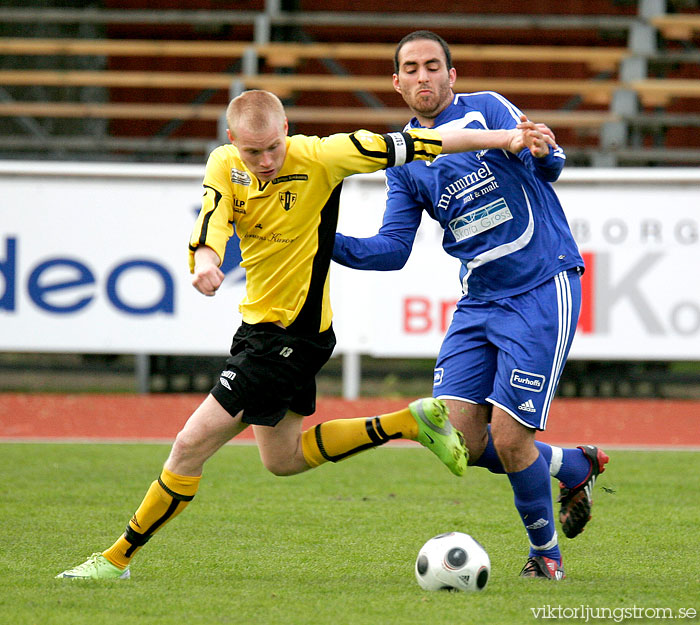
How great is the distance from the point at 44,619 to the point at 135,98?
16295 millimetres

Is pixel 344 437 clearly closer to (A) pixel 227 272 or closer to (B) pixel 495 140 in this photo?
(B) pixel 495 140

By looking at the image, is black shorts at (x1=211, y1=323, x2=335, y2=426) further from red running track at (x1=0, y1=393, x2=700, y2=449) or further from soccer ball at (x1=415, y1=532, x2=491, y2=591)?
red running track at (x1=0, y1=393, x2=700, y2=449)

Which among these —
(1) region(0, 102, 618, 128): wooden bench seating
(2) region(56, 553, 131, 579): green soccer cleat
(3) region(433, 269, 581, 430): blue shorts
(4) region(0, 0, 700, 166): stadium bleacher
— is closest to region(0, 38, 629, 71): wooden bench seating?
(4) region(0, 0, 700, 166): stadium bleacher

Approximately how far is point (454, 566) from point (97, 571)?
1388 mm

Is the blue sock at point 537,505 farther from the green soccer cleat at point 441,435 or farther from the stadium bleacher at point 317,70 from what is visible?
the stadium bleacher at point 317,70

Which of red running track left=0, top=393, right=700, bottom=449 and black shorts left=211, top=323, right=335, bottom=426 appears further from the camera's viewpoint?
red running track left=0, top=393, right=700, bottom=449

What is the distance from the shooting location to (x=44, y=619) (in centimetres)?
363

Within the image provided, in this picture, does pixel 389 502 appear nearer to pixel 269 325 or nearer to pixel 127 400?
pixel 269 325

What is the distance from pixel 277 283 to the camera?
4301 mm

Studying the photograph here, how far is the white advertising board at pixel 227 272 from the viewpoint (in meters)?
10.1

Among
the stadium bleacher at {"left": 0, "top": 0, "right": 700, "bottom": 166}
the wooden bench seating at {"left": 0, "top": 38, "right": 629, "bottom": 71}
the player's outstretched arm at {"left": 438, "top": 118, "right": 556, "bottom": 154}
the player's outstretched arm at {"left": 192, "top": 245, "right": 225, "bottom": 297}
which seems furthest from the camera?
the wooden bench seating at {"left": 0, "top": 38, "right": 629, "bottom": 71}

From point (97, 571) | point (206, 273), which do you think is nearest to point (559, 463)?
point (206, 273)

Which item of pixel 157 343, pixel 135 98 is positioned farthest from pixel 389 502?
pixel 135 98

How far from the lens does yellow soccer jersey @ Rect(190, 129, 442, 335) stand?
421 cm
